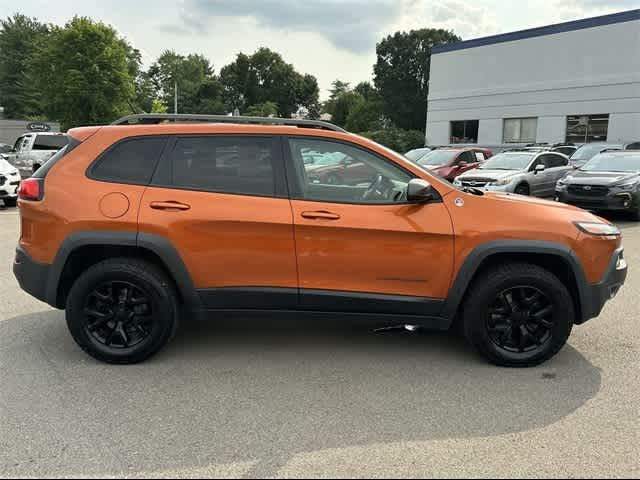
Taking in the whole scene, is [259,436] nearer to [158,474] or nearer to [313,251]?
[158,474]

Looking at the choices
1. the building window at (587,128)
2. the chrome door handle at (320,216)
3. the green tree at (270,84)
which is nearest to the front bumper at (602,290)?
the chrome door handle at (320,216)

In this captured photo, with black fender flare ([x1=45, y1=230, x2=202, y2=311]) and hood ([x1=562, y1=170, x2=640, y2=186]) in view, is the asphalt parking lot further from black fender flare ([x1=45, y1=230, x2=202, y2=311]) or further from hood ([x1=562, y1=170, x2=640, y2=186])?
hood ([x1=562, y1=170, x2=640, y2=186])

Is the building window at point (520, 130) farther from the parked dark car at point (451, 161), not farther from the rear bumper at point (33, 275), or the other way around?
the rear bumper at point (33, 275)

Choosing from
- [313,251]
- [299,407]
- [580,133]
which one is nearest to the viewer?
[299,407]

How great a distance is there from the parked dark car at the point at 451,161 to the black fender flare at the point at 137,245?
12718 millimetres

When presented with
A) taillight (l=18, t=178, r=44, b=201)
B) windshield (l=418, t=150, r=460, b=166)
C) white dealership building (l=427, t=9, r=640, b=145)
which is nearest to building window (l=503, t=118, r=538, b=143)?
white dealership building (l=427, t=9, r=640, b=145)

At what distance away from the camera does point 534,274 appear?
386 centimetres

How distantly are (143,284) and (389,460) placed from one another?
81.6 inches

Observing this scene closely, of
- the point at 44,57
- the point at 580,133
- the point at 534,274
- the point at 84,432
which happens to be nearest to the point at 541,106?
the point at 580,133

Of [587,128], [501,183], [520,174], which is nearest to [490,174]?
[501,183]

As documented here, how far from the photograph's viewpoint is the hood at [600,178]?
1148 centimetres

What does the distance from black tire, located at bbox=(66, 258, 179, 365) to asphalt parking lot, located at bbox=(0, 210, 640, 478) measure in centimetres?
14

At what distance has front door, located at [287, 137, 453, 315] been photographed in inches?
148

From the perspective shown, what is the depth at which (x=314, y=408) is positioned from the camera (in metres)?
3.33
